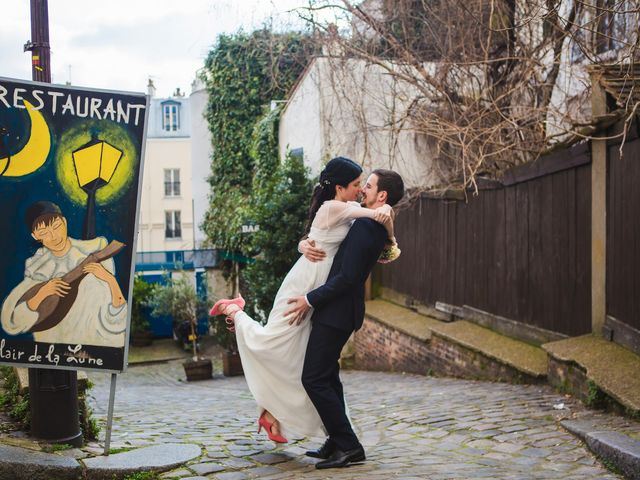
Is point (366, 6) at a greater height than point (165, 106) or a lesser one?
lesser

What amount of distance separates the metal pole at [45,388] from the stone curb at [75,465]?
25cm

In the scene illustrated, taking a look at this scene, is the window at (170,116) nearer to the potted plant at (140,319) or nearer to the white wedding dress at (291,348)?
the potted plant at (140,319)

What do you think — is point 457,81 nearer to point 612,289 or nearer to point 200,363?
point 612,289

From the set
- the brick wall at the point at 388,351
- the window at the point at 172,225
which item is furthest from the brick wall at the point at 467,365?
the window at the point at 172,225

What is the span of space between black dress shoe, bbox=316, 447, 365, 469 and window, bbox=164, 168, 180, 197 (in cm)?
3374

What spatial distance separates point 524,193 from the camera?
875 cm

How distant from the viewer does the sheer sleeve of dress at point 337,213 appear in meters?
4.56

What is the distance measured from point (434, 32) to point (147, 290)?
1588 cm

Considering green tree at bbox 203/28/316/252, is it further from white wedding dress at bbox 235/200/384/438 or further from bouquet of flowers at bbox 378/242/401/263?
white wedding dress at bbox 235/200/384/438

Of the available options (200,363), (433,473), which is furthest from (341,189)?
(200,363)

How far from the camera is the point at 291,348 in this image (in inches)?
185

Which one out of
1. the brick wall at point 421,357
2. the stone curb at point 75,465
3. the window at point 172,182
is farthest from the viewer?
the window at point 172,182

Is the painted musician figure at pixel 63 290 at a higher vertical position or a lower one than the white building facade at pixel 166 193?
lower

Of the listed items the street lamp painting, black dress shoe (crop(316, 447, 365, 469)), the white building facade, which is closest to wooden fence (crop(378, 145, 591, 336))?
black dress shoe (crop(316, 447, 365, 469))
